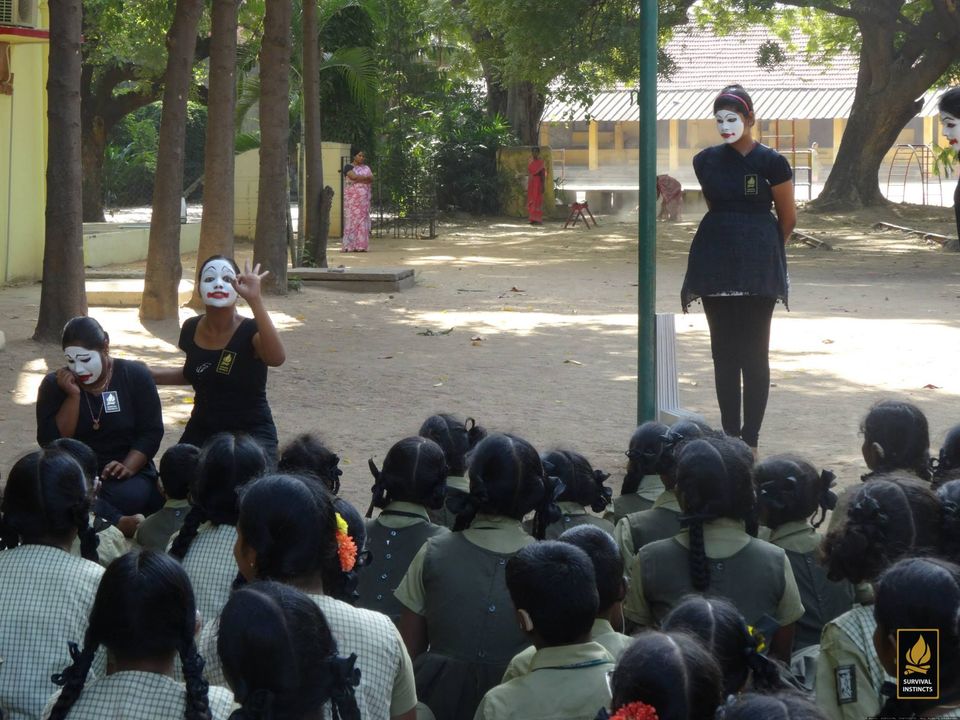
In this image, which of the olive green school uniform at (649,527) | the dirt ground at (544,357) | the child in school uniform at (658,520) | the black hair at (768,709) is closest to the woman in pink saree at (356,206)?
the dirt ground at (544,357)

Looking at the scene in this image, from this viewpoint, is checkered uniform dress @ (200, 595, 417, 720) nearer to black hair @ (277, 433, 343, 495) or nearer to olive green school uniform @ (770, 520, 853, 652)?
olive green school uniform @ (770, 520, 853, 652)

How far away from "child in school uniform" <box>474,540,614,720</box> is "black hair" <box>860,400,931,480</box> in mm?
1960

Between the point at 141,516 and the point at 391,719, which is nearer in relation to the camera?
the point at 391,719

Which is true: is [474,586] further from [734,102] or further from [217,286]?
[734,102]

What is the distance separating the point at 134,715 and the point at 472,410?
599cm

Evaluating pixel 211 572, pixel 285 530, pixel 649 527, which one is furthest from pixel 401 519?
pixel 285 530

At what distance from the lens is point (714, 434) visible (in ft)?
13.8

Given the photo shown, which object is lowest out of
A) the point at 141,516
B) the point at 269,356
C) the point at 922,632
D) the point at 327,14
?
the point at 141,516

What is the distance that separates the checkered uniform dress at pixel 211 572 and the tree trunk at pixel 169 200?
915 centimetres

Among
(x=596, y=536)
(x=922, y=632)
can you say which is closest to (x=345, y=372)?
(x=596, y=536)

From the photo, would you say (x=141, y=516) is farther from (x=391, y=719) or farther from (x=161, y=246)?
(x=161, y=246)

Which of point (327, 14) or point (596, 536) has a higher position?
point (327, 14)

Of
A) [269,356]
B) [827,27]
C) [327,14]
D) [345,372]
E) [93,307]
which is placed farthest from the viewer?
[827,27]

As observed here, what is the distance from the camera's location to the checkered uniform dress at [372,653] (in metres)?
2.83
